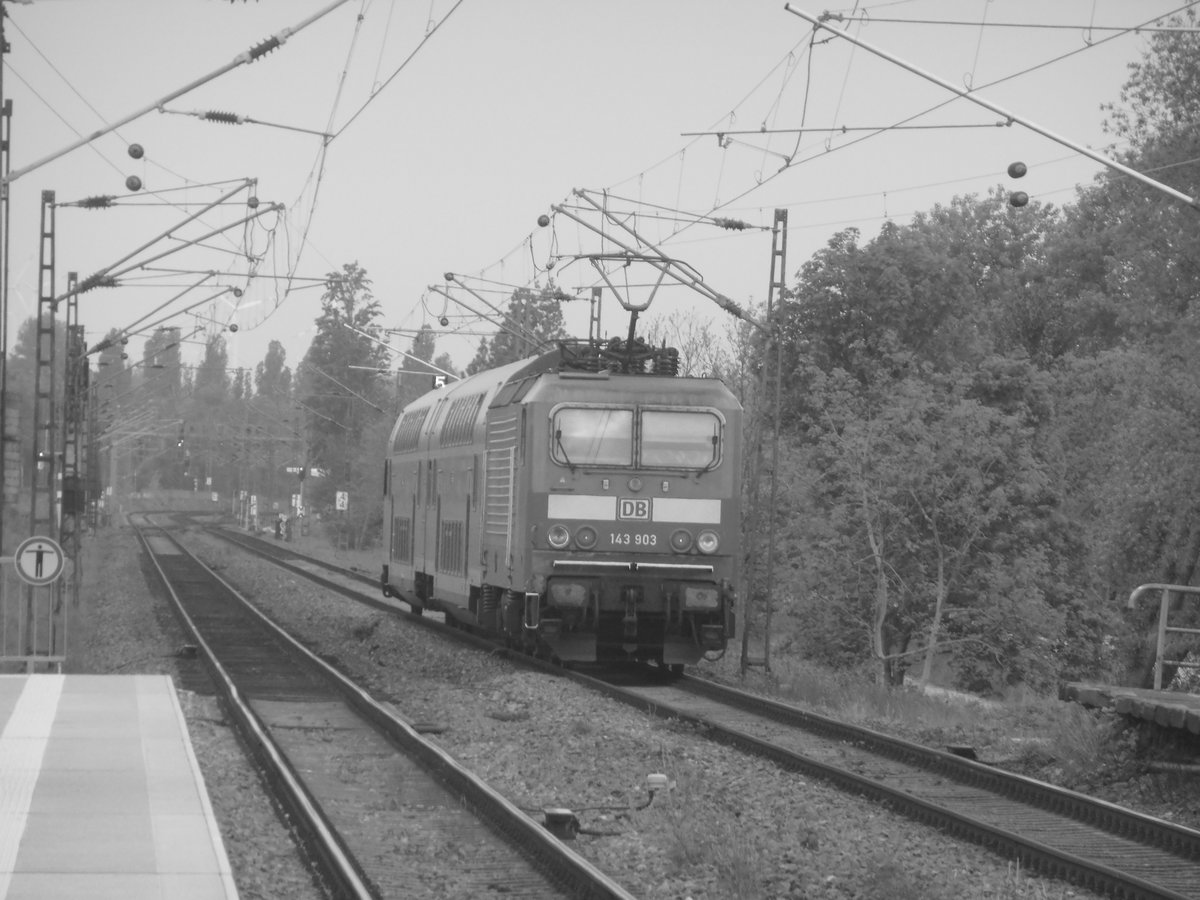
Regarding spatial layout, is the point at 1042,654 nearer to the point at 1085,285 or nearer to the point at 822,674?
the point at 822,674

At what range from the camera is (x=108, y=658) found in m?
24.8

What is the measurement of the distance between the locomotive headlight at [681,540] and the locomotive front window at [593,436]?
3.19 feet

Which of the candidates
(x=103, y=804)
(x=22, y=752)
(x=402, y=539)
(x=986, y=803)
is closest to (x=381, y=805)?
(x=103, y=804)

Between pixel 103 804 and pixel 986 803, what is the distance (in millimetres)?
5825

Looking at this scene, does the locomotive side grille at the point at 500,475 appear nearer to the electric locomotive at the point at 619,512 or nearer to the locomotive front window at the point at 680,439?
the electric locomotive at the point at 619,512

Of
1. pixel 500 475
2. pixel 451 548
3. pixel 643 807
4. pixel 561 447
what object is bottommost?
pixel 643 807

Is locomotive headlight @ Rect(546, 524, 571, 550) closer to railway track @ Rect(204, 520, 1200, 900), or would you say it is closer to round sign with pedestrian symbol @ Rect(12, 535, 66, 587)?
railway track @ Rect(204, 520, 1200, 900)

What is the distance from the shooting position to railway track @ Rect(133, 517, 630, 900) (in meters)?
8.88

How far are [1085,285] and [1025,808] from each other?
54.4 m

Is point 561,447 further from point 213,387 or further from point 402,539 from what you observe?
point 213,387

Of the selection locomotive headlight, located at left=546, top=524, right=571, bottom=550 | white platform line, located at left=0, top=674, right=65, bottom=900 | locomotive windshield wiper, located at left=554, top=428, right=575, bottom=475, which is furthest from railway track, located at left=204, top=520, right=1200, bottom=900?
white platform line, located at left=0, top=674, right=65, bottom=900

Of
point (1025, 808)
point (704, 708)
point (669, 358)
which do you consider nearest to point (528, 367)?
point (669, 358)

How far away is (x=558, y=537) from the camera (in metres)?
18.6

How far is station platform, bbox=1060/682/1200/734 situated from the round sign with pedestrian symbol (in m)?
10.9
